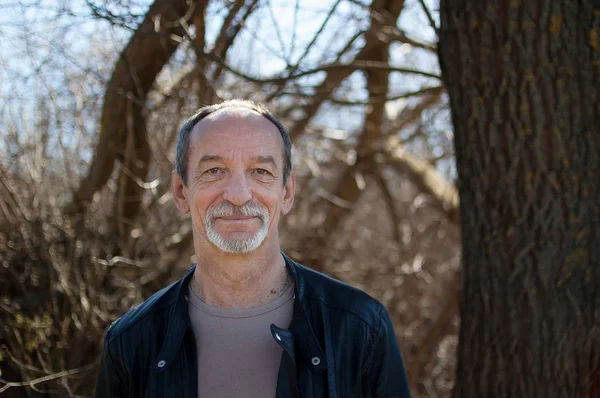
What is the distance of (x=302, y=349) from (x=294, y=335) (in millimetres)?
56

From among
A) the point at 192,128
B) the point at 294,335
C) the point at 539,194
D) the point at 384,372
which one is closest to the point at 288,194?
the point at 192,128

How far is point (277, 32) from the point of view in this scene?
176 inches

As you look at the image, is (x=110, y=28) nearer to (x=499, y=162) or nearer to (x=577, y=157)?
(x=499, y=162)

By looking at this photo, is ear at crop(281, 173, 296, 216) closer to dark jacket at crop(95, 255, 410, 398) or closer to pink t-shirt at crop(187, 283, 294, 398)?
dark jacket at crop(95, 255, 410, 398)

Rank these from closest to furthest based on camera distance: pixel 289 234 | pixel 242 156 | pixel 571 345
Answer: pixel 242 156 < pixel 571 345 < pixel 289 234

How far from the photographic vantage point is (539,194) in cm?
320

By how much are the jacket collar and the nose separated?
14.6 inches

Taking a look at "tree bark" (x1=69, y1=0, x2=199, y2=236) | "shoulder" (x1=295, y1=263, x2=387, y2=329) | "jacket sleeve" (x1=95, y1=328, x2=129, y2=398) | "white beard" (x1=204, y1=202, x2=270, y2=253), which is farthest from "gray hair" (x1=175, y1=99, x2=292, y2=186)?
"tree bark" (x1=69, y1=0, x2=199, y2=236)

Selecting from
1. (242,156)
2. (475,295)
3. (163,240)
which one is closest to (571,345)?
(475,295)

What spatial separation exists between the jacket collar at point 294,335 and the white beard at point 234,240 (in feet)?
0.76

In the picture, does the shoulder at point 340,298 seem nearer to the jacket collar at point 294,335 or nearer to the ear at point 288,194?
the jacket collar at point 294,335

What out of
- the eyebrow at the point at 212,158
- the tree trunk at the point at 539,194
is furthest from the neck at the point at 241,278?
the tree trunk at the point at 539,194

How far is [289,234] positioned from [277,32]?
2640mm

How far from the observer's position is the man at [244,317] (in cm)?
234
